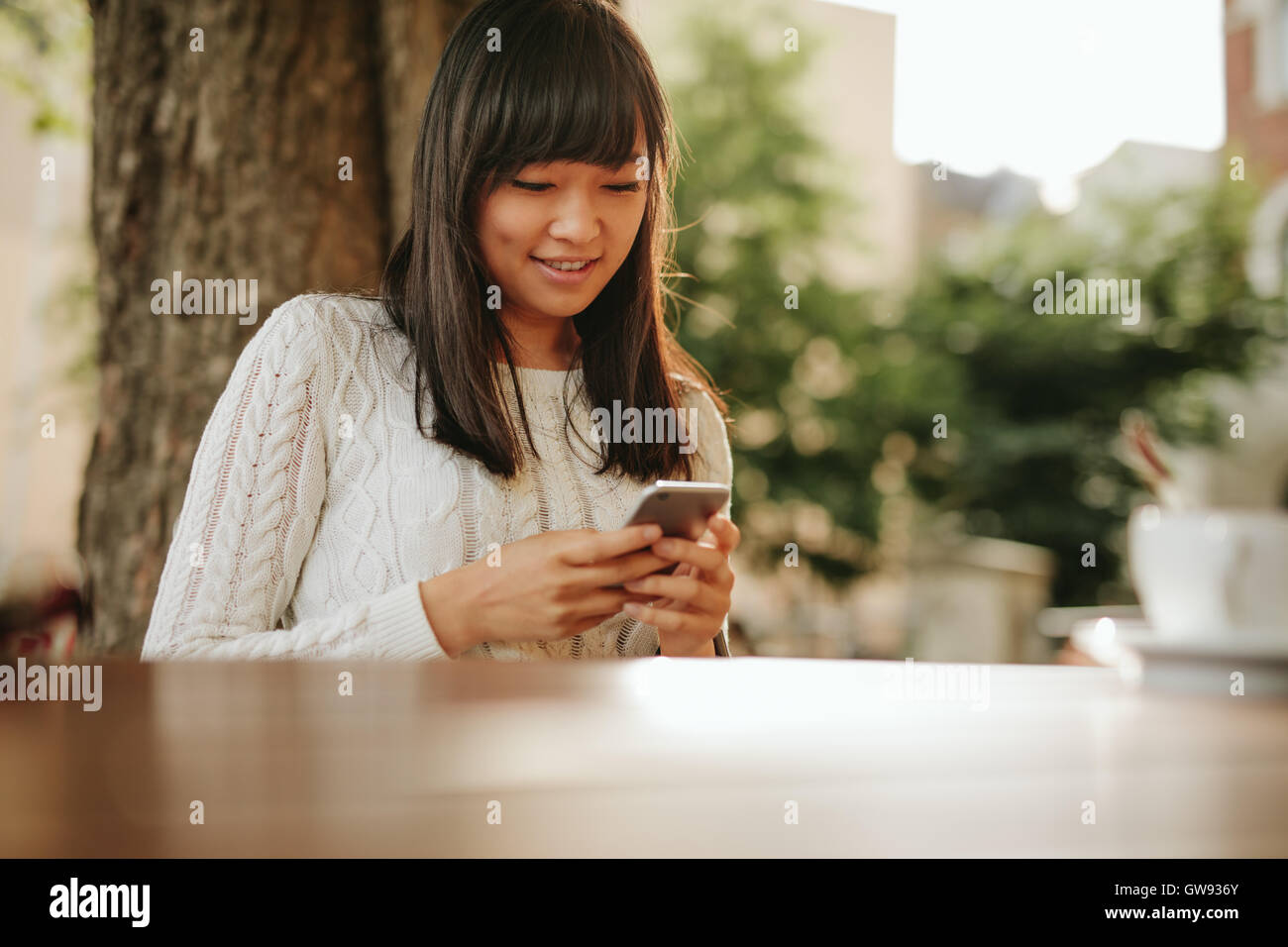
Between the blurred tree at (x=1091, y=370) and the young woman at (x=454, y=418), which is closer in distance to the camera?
the young woman at (x=454, y=418)

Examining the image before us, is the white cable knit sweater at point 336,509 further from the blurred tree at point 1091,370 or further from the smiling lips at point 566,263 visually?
the blurred tree at point 1091,370

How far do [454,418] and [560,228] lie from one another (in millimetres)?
218

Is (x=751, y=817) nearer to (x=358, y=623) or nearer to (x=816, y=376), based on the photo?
(x=358, y=623)

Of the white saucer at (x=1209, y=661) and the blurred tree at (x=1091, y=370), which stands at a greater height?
the blurred tree at (x=1091, y=370)

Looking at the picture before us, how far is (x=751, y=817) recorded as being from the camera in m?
0.33

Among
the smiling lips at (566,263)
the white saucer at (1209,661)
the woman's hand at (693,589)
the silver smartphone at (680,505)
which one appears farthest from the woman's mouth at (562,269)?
the white saucer at (1209,661)

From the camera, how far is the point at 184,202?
4.71 feet

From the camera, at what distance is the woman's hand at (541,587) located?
74cm

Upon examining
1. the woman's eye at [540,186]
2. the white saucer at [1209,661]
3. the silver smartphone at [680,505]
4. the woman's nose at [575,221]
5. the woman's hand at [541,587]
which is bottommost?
the white saucer at [1209,661]

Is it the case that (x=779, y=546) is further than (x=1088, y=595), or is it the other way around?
(x=1088, y=595)

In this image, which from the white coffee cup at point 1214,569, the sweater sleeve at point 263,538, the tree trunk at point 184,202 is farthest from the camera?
the tree trunk at point 184,202

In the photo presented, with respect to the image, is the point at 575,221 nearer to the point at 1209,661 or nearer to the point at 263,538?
the point at 263,538
